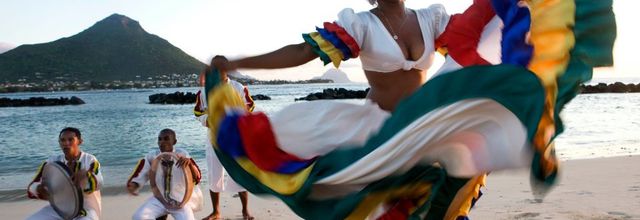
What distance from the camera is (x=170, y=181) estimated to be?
546cm

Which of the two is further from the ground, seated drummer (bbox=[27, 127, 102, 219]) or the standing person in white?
seated drummer (bbox=[27, 127, 102, 219])

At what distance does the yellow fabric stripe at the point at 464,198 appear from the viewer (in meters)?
2.69

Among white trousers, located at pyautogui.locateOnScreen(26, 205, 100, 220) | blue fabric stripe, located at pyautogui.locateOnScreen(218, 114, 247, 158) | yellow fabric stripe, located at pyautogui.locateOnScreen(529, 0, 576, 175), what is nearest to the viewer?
yellow fabric stripe, located at pyautogui.locateOnScreen(529, 0, 576, 175)

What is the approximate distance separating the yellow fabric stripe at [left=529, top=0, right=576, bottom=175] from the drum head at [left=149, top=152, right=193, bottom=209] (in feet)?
12.1

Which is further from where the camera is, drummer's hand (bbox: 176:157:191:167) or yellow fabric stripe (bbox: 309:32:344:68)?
drummer's hand (bbox: 176:157:191:167)

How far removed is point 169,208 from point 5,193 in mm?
4382

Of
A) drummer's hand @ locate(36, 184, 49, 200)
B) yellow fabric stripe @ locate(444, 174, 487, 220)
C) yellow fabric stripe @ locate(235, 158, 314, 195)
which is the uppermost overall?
yellow fabric stripe @ locate(235, 158, 314, 195)

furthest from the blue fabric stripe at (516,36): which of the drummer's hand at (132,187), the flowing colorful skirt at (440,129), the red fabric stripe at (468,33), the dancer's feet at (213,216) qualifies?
the dancer's feet at (213,216)

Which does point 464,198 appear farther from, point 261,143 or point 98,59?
point 98,59

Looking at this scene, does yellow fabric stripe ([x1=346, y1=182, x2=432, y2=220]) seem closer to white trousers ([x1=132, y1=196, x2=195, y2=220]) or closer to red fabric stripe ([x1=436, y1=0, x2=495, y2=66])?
red fabric stripe ([x1=436, y1=0, x2=495, y2=66])

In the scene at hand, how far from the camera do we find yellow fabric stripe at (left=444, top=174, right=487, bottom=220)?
269 centimetres

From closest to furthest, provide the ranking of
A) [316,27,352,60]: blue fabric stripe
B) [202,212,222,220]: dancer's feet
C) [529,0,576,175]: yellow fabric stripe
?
[529,0,576,175]: yellow fabric stripe, [316,27,352,60]: blue fabric stripe, [202,212,222,220]: dancer's feet

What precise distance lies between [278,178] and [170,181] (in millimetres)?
2851

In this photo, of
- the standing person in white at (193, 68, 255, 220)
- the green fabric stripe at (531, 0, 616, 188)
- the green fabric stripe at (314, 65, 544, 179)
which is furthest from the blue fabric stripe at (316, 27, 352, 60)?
the standing person in white at (193, 68, 255, 220)
